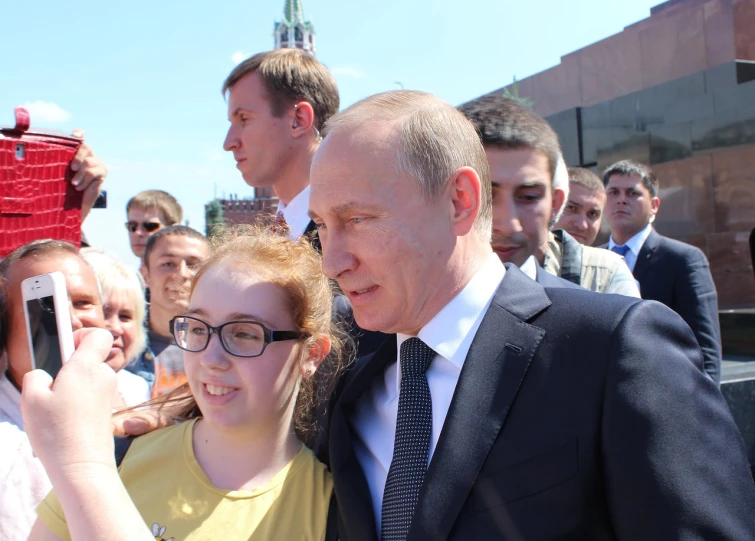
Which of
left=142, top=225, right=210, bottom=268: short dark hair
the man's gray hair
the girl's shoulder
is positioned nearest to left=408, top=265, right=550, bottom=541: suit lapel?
the man's gray hair

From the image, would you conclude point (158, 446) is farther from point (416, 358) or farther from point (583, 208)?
point (583, 208)

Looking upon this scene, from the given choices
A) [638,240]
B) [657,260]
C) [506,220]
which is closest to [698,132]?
[638,240]

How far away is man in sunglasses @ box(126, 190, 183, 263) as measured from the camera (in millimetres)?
6254

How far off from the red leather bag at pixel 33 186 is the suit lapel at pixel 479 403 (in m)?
1.90

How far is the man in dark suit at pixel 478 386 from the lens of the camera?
137 cm

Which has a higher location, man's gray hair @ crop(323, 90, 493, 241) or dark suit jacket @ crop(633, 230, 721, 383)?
man's gray hair @ crop(323, 90, 493, 241)

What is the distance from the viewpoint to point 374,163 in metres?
1.69

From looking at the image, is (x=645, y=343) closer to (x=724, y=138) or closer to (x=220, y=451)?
(x=220, y=451)

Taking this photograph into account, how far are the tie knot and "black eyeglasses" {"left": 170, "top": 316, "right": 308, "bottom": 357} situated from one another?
0.45m

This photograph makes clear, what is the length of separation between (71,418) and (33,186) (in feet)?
5.36

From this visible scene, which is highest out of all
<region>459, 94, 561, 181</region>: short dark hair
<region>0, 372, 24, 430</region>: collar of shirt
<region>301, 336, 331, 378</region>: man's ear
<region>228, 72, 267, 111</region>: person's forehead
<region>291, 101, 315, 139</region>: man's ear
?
<region>228, 72, 267, 111</region>: person's forehead

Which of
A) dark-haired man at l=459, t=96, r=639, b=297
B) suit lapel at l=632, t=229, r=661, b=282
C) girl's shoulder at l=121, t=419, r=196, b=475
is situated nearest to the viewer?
girl's shoulder at l=121, t=419, r=196, b=475

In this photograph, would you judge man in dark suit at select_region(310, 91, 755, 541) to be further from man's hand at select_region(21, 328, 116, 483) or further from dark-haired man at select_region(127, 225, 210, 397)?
dark-haired man at select_region(127, 225, 210, 397)

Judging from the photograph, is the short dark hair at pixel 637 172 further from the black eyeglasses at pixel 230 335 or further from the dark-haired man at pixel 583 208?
the black eyeglasses at pixel 230 335
